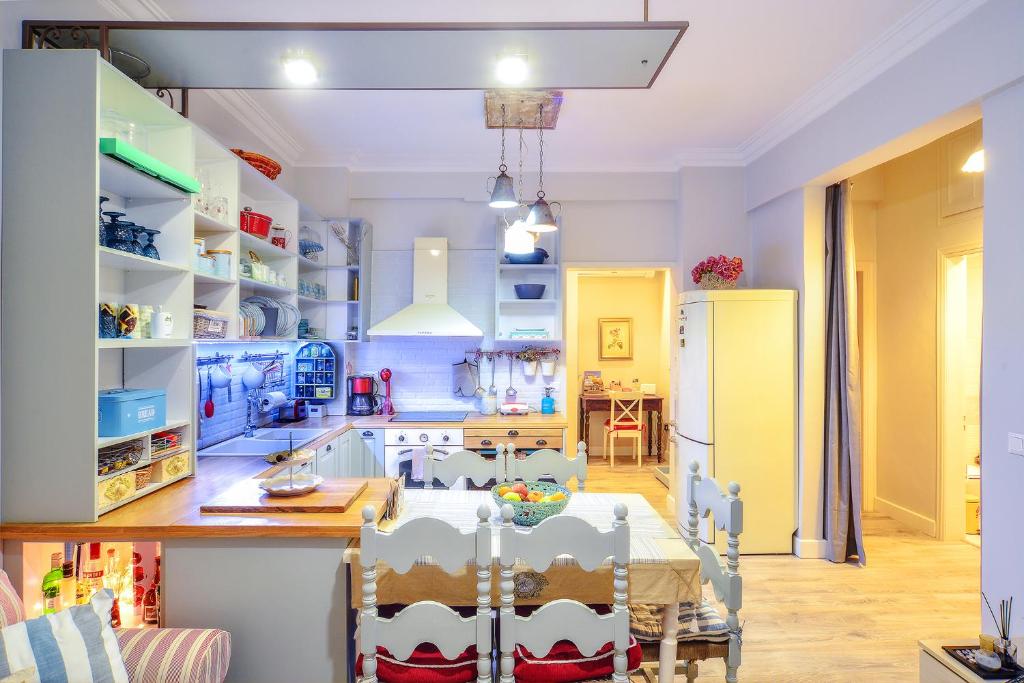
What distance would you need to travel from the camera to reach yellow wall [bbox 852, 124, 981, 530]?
4.01m

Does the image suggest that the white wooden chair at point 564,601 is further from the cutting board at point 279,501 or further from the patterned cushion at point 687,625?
the cutting board at point 279,501

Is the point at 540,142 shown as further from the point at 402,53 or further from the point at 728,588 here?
the point at 728,588

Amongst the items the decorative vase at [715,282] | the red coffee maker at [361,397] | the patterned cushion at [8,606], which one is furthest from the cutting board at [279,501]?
the decorative vase at [715,282]

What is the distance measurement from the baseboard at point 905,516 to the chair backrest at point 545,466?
3.11 metres

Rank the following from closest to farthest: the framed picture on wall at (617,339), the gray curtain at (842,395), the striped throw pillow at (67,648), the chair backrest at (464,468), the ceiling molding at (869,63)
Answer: the striped throw pillow at (67,648) → the ceiling molding at (869,63) → the chair backrest at (464,468) → the gray curtain at (842,395) → the framed picture on wall at (617,339)

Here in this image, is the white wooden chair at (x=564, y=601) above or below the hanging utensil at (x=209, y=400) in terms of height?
below

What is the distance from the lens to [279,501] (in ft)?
6.64

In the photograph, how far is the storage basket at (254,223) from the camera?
9.72 feet

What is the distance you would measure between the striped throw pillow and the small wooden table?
551cm

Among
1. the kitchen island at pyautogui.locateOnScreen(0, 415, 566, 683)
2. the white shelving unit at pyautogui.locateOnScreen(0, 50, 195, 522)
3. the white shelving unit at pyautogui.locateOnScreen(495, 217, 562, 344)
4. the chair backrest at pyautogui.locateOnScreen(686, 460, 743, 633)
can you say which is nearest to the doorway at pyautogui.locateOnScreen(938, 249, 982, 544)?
the white shelving unit at pyautogui.locateOnScreen(495, 217, 562, 344)

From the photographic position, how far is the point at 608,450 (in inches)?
273

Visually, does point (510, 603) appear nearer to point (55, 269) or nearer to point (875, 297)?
point (55, 269)

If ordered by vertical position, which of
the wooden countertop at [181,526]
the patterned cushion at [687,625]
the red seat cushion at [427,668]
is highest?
the wooden countertop at [181,526]

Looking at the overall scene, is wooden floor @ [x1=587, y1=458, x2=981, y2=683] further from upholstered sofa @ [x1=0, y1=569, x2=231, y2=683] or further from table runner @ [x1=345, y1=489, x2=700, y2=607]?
upholstered sofa @ [x1=0, y1=569, x2=231, y2=683]
